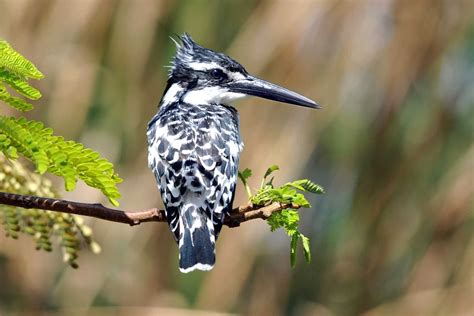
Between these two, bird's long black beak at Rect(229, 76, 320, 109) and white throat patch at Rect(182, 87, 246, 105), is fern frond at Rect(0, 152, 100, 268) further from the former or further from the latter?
white throat patch at Rect(182, 87, 246, 105)

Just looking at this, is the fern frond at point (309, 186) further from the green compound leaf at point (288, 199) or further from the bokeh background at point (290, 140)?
the bokeh background at point (290, 140)

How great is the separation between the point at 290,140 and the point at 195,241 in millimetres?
1802

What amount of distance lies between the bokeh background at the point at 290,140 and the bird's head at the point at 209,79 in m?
0.74

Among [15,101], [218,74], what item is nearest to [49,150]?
[15,101]

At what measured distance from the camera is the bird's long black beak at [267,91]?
297 cm

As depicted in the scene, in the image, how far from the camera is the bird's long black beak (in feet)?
9.75

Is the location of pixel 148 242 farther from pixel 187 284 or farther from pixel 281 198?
pixel 281 198

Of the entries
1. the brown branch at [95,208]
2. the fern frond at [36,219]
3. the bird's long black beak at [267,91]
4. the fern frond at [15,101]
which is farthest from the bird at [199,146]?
the fern frond at [15,101]

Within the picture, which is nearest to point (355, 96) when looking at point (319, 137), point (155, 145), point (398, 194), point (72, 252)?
point (319, 137)

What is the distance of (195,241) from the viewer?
2.31 meters

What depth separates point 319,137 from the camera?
4.25m

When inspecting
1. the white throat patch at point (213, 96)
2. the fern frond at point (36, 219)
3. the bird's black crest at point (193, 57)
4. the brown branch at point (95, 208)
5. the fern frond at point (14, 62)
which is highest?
the bird's black crest at point (193, 57)

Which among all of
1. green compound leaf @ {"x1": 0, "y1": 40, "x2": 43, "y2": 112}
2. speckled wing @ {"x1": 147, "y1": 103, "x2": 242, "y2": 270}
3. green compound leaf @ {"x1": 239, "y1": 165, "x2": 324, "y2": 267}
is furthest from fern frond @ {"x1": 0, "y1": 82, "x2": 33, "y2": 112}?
speckled wing @ {"x1": 147, "y1": 103, "x2": 242, "y2": 270}

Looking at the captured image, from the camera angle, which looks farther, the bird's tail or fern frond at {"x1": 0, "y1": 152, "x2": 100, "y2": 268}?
the bird's tail
